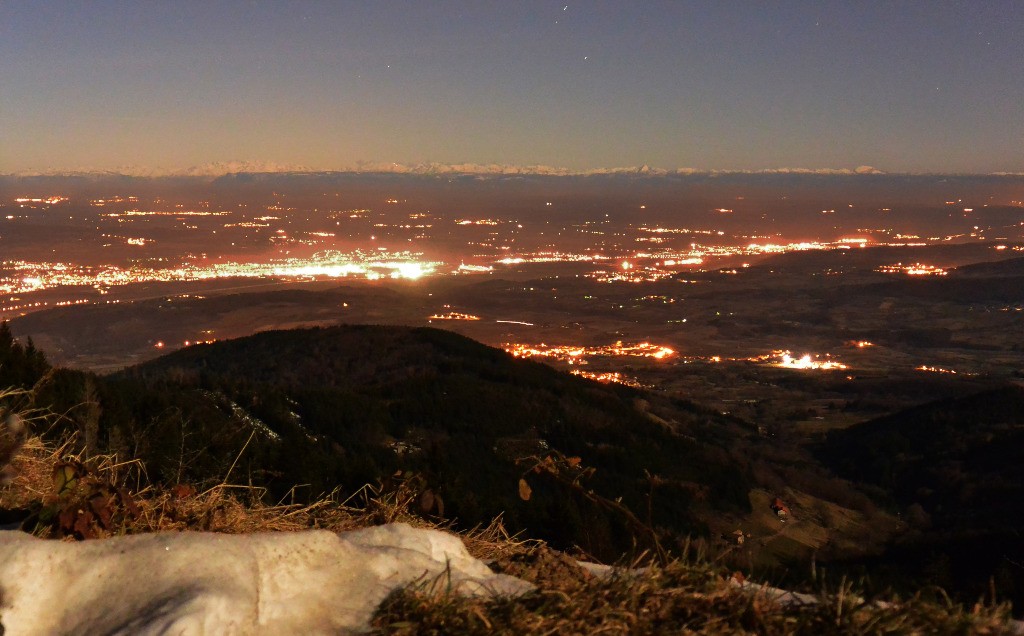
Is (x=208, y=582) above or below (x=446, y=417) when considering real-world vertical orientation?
above

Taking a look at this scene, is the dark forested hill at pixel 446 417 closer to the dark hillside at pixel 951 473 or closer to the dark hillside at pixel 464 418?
the dark hillside at pixel 464 418

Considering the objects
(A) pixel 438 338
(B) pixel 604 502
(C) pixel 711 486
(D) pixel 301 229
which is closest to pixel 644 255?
(D) pixel 301 229

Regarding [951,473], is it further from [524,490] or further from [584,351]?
[584,351]

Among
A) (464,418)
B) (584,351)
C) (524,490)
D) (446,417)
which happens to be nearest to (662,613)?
(524,490)

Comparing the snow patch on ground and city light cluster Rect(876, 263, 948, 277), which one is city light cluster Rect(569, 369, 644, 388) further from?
city light cluster Rect(876, 263, 948, 277)

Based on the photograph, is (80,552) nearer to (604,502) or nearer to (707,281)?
(604,502)

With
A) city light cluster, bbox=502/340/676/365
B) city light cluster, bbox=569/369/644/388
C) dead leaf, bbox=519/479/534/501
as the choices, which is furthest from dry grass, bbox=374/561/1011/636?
city light cluster, bbox=502/340/676/365

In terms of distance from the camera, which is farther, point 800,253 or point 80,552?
point 800,253

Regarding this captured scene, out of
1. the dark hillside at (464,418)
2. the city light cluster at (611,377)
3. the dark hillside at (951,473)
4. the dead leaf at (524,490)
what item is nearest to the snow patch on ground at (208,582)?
the dead leaf at (524,490)
